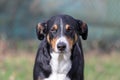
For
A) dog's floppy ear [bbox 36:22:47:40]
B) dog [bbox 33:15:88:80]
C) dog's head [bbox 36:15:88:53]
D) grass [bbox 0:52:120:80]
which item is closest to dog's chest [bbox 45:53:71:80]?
dog [bbox 33:15:88:80]

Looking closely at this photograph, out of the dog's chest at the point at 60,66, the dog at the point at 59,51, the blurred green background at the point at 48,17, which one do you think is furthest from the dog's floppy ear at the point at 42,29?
the blurred green background at the point at 48,17

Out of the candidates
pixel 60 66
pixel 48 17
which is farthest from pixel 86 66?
pixel 60 66

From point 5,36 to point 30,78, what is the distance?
92.1 inches

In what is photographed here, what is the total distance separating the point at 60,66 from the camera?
7430 mm

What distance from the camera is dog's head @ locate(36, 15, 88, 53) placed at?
7090mm

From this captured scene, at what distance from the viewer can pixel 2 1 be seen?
12.4 meters

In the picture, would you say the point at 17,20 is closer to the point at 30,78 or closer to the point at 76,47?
the point at 30,78

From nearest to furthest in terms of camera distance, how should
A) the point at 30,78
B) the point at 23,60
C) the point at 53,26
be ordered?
the point at 53,26 → the point at 30,78 → the point at 23,60

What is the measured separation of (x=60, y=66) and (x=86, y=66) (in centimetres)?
358

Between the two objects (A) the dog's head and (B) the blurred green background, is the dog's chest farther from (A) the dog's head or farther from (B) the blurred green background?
(B) the blurred green background

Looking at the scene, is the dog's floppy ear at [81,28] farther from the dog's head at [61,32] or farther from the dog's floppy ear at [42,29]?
the dog's floppy ear at [42,29]

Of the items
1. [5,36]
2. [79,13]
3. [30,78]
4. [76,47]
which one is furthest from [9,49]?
[76,47]

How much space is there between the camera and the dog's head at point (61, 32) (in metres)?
7.09

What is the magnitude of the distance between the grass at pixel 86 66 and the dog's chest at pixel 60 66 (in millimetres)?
2498
